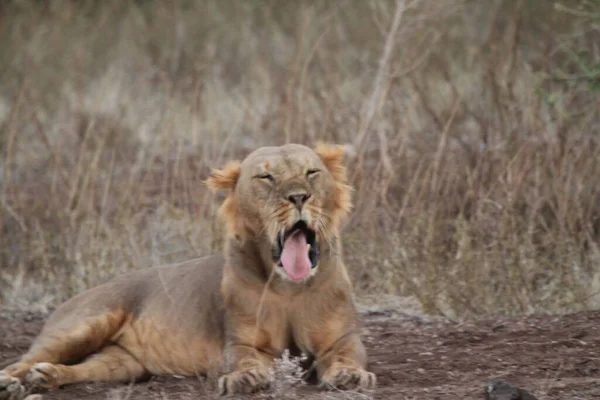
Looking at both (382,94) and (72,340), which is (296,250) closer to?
(72,340)

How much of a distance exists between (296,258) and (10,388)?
118cm

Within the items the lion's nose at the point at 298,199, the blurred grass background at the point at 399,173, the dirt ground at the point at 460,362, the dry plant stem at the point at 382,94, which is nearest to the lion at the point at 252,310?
the lion's nose at the point at 298,199

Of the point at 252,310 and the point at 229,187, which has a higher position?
the point at 229,187

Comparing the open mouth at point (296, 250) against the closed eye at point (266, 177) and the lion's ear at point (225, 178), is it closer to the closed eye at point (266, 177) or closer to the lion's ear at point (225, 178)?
the closed eye at point (266, 177)

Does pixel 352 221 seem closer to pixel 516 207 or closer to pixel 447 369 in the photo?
pixel 516 207

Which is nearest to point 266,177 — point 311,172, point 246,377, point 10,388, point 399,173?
point 311,172

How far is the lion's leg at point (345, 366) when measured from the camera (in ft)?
16.1

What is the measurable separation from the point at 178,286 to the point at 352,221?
7.24 feet

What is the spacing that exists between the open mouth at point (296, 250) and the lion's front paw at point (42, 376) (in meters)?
1.10

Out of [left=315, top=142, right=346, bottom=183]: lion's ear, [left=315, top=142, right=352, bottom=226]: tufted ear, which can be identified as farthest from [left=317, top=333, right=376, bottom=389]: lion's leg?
[left=315, top=142, right=346, bottom=183]: lion's ear

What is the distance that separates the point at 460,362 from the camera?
5.46 meters

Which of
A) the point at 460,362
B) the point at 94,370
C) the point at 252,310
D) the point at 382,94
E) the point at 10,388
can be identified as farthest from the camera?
the point at 382,94

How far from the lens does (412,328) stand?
6.35 m

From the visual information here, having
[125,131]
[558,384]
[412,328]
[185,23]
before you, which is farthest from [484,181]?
[185,23]
